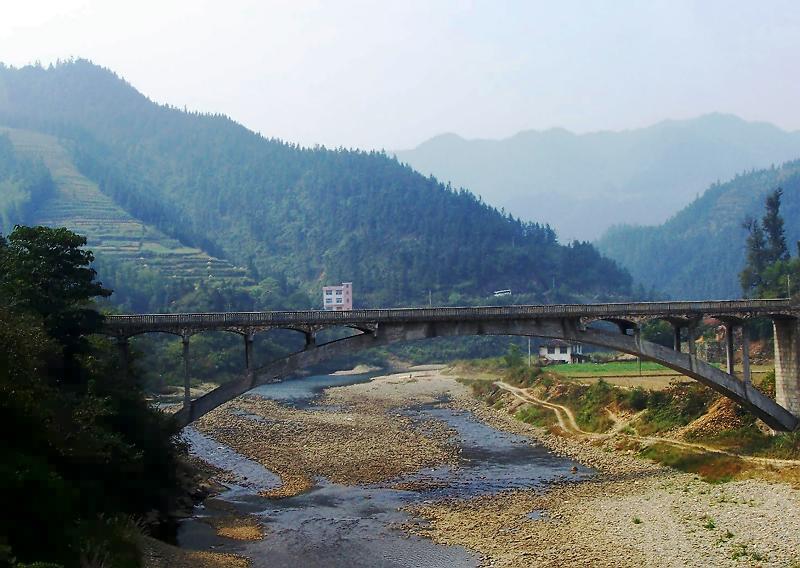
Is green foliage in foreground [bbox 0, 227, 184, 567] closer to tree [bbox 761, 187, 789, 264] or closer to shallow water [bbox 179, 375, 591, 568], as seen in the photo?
shallow water [bbox 179, 375, 591, 568]

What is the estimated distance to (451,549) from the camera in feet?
103

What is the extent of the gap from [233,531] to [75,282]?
1286 cm

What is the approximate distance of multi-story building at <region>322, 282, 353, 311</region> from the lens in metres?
154

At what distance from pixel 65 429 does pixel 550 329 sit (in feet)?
82.5

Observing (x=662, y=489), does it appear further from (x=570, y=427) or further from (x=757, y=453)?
(x=570, y=427)

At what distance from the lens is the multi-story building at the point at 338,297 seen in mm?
154000

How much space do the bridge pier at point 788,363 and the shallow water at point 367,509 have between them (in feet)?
39.0

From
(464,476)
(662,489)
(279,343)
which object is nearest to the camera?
(662,489)

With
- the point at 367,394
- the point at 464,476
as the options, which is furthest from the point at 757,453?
the point at 367,394

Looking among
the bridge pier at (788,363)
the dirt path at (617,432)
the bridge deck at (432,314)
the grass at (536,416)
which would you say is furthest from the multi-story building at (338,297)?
the bridge pier at (788,363)

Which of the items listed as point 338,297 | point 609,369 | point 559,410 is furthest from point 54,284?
point 338,297

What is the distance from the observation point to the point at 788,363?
44.5 metres

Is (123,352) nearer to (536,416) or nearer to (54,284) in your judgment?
(54,284)

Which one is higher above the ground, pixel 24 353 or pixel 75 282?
pixel 75 282
